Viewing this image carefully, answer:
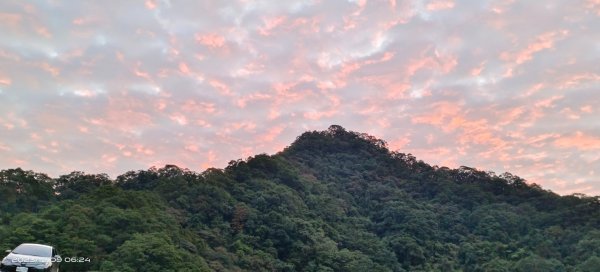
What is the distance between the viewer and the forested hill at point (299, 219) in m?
32.2

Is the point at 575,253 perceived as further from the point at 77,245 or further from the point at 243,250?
the point at 77,245

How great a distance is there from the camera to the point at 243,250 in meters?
42.4

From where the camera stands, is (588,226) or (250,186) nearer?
(588,226)

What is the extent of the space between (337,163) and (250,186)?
28080 mm

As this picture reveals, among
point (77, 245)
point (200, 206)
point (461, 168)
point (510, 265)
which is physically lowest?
point (510, 265)

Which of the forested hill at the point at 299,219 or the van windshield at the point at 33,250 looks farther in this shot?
the forested hill at the point at 299,219

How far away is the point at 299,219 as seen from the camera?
165 feet

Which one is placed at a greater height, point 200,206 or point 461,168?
point 461,168

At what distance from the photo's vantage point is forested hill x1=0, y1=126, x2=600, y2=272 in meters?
32.2

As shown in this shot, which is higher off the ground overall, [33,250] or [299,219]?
[299,219]

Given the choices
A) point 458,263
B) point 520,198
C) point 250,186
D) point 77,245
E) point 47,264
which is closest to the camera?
point 47,264

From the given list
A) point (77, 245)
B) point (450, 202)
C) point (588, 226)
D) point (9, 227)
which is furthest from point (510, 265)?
point (9, 227)

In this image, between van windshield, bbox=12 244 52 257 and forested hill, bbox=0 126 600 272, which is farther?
forested hill, bbox=0 126 600 272

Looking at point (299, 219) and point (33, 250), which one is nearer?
point (33, 250)
